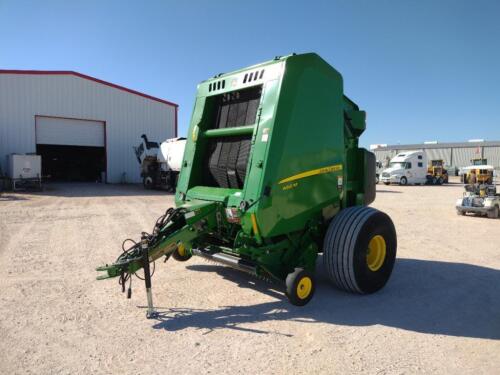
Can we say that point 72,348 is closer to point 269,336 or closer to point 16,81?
point 269,336

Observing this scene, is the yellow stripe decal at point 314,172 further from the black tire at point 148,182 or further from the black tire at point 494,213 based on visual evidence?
the black tire at point 148,182

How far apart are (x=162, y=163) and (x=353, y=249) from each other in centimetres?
1719

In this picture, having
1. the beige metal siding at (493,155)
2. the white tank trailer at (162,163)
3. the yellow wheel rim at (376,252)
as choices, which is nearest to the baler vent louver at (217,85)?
the yellow wheel rim at (376,252)

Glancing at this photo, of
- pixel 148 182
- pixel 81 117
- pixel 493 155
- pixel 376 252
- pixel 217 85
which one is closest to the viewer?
pixel 376 252

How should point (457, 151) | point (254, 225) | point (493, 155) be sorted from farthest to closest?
point (457, 151), point (493, 155), point (254, 225)

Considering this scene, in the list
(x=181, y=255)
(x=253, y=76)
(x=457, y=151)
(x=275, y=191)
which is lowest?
(x=181, y=255)

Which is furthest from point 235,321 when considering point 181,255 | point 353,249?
point 181,255

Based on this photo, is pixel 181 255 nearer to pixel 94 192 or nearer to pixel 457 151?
pixel 94 192

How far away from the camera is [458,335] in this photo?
357cm

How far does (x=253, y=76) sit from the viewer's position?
4621 mm

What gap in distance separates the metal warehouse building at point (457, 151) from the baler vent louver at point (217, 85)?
148 feet

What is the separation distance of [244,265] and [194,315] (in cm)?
76

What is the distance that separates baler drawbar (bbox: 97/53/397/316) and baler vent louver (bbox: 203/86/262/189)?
0.05 feet

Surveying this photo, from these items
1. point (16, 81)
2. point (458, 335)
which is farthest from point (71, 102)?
point (458, 335)
